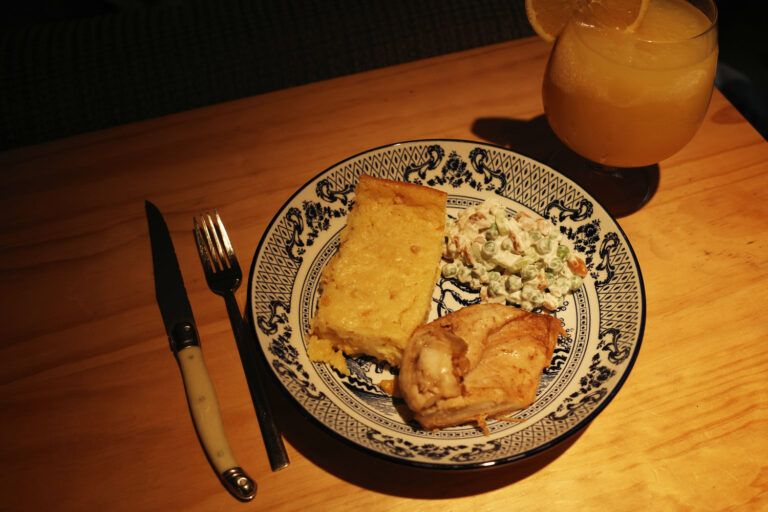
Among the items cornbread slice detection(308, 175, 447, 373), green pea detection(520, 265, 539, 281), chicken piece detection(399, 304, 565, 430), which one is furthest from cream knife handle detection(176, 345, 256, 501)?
green pea detection(520, 265, 539, 281)

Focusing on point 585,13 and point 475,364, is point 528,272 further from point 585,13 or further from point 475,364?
point 585,13

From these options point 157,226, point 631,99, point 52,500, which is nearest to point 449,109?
point 631,99

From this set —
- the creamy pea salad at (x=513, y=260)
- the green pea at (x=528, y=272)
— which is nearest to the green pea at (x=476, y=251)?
the creamy pea salad at (x=513, y=260)

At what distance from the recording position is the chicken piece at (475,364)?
3.38ft

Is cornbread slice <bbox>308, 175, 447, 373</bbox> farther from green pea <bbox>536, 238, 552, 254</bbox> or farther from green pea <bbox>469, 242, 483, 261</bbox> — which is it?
green pea <bbox>536, 238, 552, 254</bbox>

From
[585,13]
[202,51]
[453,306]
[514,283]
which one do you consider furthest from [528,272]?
[202,51]

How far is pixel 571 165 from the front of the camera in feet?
5.46

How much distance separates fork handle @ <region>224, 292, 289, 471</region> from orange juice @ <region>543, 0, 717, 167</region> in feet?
3.33

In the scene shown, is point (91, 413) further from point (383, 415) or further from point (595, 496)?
point (595, 496)

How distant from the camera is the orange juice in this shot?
3.97 feet

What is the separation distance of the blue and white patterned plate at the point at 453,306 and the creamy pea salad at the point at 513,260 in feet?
0.15

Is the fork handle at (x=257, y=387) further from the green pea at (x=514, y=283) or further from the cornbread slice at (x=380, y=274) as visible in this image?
the green pea at (x=514, y=283)

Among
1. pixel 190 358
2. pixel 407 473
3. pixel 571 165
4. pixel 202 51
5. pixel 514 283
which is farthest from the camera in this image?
pixel 202 51

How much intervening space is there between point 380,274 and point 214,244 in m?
0.52
